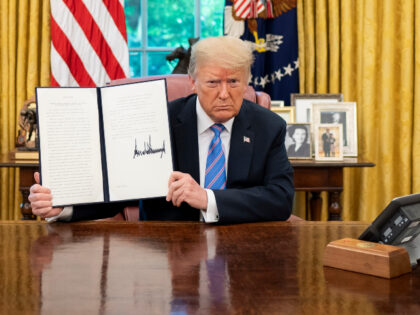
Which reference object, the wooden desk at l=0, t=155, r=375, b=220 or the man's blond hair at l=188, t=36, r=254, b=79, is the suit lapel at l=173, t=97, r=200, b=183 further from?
the wooden desk at l=0, t=155, r=375, b=220

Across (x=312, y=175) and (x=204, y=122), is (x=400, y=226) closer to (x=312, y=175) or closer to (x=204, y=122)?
(x=204, y=122)

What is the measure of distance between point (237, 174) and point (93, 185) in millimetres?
528

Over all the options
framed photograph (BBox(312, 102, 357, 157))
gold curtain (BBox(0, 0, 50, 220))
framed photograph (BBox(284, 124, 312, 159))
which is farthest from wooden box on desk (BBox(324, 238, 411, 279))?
gold curtain (BBox(0, 0, 50, 220))

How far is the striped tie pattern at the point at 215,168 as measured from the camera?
6.48ft

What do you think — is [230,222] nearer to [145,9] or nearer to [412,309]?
[412,309]

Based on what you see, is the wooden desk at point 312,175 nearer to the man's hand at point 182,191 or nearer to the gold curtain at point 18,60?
the gold curtain at point 18,60

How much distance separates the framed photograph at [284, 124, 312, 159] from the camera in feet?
10.8

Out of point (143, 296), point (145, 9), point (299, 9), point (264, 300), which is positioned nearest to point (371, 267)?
point (264, 300)

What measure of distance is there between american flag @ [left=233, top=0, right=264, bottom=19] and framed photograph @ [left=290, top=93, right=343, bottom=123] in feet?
2.14

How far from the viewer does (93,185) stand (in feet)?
5.61

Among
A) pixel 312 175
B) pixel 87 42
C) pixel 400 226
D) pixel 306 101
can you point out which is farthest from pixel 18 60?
pixel 400 226

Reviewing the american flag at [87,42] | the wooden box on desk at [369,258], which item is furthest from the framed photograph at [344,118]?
the wooden box on desk at [369,258]

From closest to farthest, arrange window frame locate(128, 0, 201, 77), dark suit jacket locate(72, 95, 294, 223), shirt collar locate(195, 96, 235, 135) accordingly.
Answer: dark suit jacket locate(72, 95, 294, 223) → shirt collar locate(195, 96, 235, 135) → window frame locate(128, 0, 201, 77)
